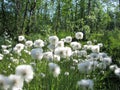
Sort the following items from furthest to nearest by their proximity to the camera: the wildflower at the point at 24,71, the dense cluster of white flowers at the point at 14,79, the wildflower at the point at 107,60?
the wildflower at the point at 107,60 → the wildflower at the point at 24,71 → the dense cluster of white flowers at the point at 14,79

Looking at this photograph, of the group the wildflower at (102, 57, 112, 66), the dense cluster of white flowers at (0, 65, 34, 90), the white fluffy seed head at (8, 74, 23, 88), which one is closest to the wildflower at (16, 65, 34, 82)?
the dense cluster of white flowers at (0, 65, 34, 90)

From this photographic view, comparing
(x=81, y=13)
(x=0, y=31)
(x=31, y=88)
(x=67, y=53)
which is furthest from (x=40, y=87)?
(x=81, y=13)

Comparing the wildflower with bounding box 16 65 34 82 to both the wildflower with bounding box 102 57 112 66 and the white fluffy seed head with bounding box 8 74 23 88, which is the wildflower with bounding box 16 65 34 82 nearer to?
the white fluffy seed head with bounding box 8 74 23 88

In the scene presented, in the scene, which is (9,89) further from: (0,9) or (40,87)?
(0,9)

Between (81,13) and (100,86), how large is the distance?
36.3m

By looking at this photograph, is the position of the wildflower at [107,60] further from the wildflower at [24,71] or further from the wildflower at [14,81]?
the wildflower at [14,81]

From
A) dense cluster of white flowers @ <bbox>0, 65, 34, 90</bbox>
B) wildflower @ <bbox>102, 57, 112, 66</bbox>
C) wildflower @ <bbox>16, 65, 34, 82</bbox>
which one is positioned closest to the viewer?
dense cluster of white flowers @ <bbox>0, 65, 34, 90</bbox>

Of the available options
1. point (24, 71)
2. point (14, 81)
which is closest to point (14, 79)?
point (14, 81)

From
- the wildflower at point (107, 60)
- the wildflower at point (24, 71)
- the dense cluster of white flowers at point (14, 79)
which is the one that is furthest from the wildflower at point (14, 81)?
the wildflower at point (107, 60)

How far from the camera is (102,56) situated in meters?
5.14

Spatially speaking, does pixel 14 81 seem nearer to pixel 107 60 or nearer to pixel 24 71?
pixel 24 71

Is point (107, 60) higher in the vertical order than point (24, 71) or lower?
lower

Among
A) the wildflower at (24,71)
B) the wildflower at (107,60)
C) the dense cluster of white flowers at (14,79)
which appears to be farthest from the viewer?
the wildflower at (107,60)

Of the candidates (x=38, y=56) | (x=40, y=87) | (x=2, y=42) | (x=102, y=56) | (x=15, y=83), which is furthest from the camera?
(x=2, y=42)
